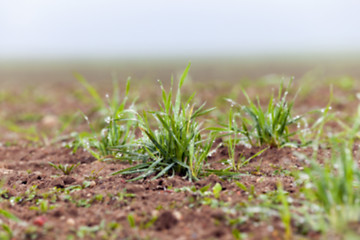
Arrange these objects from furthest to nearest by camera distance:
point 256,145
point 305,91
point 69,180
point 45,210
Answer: point 305,91 → point 256,145 → point 69,180 → point 45,210

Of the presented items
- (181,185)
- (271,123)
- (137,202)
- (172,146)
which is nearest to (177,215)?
(137,202)

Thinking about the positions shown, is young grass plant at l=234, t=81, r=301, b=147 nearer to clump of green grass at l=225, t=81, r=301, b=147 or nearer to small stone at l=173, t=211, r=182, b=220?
clump of green grass at l=225, t=81, r=301, b=147

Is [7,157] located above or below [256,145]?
below

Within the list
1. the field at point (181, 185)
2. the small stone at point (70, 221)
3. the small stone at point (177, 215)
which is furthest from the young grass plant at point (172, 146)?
the small stone at point (70, 221)

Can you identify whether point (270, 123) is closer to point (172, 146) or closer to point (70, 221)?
point (172, 146)

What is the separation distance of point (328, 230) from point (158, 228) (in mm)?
701

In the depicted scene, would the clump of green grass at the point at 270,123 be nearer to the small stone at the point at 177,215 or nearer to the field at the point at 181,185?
the field at the point at 181,185

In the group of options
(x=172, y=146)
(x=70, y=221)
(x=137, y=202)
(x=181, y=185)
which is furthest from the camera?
(x=172, y=146)

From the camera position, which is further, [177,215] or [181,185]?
[181,185]

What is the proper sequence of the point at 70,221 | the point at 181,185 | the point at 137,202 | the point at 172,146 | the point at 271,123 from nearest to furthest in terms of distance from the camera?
the point at 70,221, the point at 137,202, the point at 181,185, the point at 172,146, the point at 271,123

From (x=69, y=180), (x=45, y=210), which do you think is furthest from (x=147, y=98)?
(x=45, y=210)

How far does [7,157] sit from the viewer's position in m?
3.56

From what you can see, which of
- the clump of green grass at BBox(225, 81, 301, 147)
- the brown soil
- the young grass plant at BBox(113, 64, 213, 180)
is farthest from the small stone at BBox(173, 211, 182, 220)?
the clump of green grass at BBox(225, 81, 301, 147)

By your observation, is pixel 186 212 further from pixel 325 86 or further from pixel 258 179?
pixel 325 86
